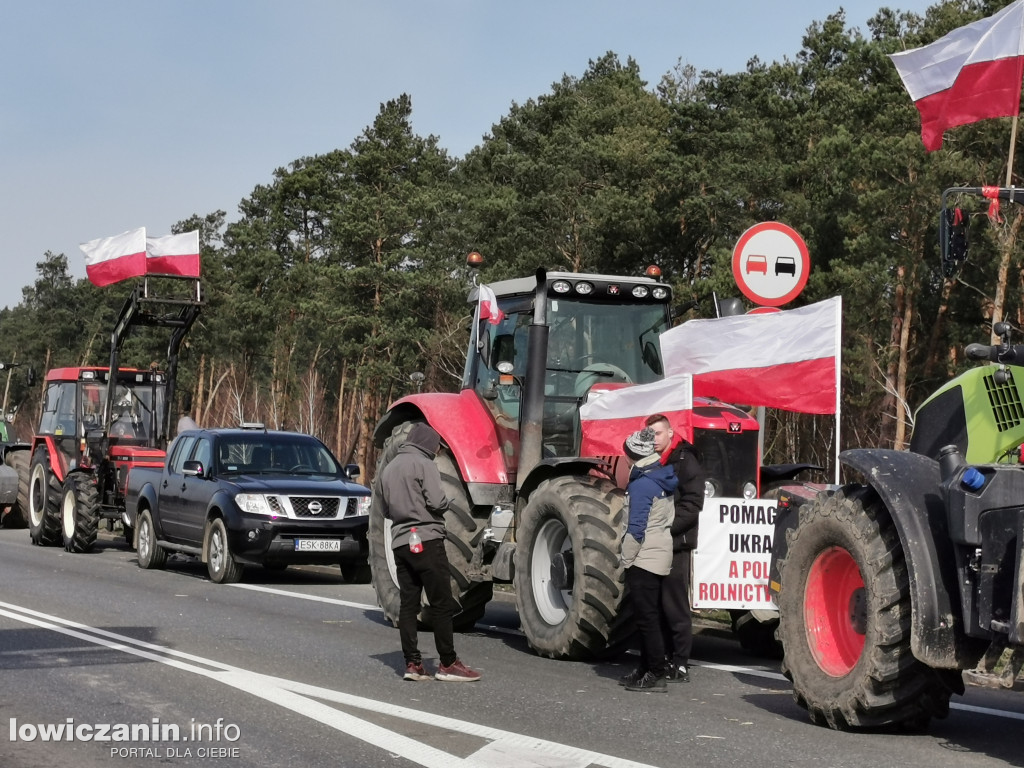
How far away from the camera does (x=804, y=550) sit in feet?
→ 27.5

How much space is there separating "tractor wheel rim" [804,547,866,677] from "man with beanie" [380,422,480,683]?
258 centimetres

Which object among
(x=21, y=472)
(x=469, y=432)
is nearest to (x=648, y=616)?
(x=469, y=432)

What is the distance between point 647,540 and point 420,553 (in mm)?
1559

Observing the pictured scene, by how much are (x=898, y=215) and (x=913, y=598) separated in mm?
31136

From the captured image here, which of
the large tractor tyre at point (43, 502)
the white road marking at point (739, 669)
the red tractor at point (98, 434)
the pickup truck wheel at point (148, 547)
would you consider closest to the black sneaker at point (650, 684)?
the white road marking at point (739, 669)

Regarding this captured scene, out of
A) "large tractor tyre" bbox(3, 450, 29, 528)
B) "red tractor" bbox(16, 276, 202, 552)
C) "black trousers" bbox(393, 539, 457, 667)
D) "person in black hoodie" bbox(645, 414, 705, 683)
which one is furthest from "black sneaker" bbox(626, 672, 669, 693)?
"large tractor tyre" bbox(3, 450, 29, 528)

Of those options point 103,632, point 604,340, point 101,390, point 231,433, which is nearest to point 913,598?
point 604,340

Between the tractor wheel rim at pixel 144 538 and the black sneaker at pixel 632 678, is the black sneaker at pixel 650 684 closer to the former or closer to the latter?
the black sneaker at pixel 632 678

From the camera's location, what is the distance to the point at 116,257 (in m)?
26.5

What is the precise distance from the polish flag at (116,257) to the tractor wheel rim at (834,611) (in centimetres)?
1947

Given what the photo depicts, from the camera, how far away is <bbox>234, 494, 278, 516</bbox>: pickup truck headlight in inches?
684

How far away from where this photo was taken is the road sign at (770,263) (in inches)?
492

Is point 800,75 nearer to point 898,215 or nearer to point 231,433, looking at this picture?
point 898,215

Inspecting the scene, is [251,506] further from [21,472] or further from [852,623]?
[21,472]
